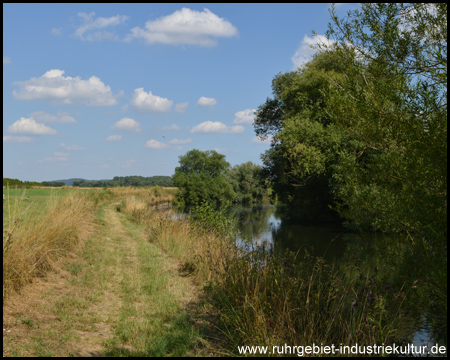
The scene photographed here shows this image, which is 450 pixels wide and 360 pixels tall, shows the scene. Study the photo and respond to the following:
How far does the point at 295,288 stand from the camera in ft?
18.3

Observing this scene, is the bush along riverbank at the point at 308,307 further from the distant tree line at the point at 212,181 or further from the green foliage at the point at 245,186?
the green foliage at the point at 245,186

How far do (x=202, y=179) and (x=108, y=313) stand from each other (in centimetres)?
4857

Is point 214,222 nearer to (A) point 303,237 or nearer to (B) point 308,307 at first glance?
(A) point 303,237

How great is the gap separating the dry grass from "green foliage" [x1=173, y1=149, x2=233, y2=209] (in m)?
38.0

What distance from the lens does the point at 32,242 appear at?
796 centimetres

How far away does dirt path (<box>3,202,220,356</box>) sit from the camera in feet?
16.4

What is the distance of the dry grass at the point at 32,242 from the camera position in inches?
269

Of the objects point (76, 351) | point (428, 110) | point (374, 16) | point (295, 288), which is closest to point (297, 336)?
point (295, 288)

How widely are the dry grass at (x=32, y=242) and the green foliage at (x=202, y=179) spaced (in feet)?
125

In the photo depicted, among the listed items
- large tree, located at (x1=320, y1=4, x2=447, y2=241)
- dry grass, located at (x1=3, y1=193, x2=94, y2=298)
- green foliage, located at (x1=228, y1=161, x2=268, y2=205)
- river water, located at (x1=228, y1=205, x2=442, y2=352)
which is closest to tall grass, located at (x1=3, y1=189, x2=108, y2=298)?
dry grass, located at (x1=3, y1=193, x2=94, y2=298)

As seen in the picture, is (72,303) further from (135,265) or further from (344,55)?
(344,55)

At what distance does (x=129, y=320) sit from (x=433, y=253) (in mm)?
4504

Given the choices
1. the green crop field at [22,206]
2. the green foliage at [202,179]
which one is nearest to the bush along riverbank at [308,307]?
the green crop field at [22,206]

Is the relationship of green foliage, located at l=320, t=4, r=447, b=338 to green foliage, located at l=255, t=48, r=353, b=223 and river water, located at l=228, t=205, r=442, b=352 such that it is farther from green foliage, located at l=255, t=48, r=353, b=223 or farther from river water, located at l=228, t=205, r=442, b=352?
green foliage, located at l=255, t=48, r=353, b=223
